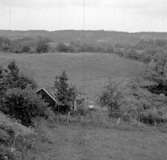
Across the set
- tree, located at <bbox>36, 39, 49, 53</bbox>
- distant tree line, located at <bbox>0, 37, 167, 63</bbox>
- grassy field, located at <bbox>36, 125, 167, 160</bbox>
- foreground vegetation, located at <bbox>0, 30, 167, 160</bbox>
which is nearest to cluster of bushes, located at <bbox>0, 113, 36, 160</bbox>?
foreground vegetation, located at <bbox>0, 30, 167, 160</bbox>

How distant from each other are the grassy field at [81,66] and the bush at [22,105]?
22249mm

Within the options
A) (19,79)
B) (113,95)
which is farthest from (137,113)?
(19,79)

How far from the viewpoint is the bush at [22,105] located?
16500mm

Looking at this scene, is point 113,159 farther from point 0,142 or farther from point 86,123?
point 86,123

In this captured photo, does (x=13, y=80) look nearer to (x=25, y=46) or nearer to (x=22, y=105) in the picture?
(x=22, y=105)

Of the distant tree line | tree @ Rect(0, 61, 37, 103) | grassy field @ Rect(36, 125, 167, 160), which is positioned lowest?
grassy field @ Rect(36, 125, 167, 160)

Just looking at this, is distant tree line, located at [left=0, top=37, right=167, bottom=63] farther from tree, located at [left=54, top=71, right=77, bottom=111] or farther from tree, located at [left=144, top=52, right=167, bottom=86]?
tree, located at [left=54, top=71, right=77, bottom=111]

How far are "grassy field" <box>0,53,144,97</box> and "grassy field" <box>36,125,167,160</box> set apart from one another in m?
20.6

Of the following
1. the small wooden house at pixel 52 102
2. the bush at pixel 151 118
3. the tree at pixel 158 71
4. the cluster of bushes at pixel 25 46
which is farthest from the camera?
the cluster of bushes at pixel 25 46

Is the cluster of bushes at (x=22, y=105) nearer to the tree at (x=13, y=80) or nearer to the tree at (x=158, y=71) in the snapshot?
the tree at (x=13, y=80)

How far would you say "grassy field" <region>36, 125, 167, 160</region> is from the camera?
13836 mm

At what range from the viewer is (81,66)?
52062mm

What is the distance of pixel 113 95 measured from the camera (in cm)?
2400

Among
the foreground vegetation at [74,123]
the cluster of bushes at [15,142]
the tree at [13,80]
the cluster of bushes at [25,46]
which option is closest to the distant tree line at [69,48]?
the cluster of bushes at [25,46]
